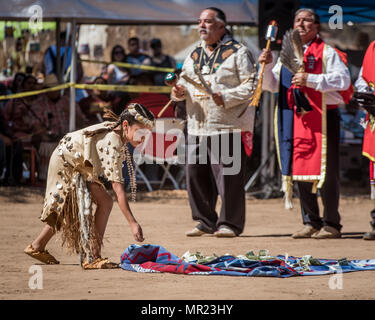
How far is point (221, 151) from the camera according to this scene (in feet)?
27.3

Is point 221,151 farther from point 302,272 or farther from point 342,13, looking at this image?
point 342,13

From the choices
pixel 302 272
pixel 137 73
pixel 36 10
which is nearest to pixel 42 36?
pixel 137 73

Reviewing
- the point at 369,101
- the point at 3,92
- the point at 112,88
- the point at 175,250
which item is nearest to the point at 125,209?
the point at 175,250

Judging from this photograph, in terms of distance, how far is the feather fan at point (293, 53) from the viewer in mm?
8195

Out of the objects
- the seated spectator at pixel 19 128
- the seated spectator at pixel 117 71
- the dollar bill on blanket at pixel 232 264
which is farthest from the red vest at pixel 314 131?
the seated spectator at pixel 117 71

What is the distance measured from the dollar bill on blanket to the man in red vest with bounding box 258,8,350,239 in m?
1.98

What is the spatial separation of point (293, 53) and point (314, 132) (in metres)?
0.77

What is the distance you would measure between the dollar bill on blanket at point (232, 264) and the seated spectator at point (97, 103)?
23.1 ft

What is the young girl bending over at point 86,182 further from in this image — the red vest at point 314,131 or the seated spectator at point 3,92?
the seated spectator at point 3,92

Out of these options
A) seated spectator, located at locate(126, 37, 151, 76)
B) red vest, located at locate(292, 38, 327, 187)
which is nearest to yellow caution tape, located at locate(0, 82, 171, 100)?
seated spectator, located at locate(126, 37, 151, 76)

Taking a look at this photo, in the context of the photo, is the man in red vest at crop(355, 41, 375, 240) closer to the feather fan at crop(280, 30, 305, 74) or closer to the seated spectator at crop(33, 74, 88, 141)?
the feather fan at crop(280, 30, 305, 74)

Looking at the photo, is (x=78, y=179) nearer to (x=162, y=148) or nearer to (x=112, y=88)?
(x=162, y=148)

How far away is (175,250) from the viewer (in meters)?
7.25

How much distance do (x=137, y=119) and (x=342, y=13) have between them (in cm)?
701
